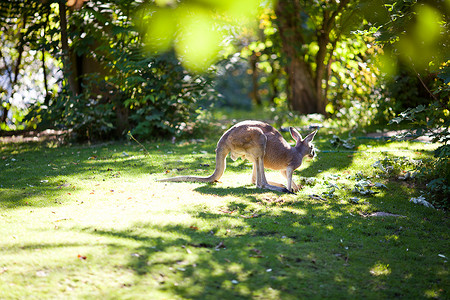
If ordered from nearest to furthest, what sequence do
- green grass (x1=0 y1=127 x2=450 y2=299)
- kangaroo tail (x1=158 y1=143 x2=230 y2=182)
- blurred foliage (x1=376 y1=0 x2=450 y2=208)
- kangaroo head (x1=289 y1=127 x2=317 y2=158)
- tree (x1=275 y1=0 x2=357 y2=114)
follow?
green grass (x1=0 y1=127 x2=450 y2=299) → blurred foliage (x1=376 y1=0 x2=450 y2=208) → kangaroo tail (x1=158 y1=143 x2=230 y2=182) → kangaroo head (x1=289 y1=127 x2=317 y2=158) → tree (x1=275 y1=0 x2=357 y2=114)

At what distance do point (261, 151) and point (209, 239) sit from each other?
89.3 inches

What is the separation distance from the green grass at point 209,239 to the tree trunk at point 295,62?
7.26 metres

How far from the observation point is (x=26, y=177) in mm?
7977

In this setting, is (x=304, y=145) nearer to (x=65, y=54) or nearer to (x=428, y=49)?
(x=428, y=49)

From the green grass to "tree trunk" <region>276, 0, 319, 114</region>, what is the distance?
7.26 metres

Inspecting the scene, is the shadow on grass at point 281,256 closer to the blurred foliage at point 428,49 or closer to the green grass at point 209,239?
the green grass at point 209,239

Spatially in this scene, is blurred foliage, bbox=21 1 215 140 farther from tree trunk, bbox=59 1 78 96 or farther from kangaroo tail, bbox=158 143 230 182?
kangaroo tail, bbox=158 143 230 182

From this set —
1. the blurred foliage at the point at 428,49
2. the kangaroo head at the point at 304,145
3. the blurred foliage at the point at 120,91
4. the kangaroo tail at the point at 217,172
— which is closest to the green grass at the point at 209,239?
the kangaroo tail at the point at 217,172

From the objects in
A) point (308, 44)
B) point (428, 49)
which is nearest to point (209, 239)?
point (428, 49)

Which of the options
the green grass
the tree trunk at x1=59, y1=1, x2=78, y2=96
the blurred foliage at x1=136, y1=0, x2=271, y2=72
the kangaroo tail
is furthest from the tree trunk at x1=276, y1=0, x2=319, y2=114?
the kangaroo tail

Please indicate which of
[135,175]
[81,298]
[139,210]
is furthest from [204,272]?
[135,175]

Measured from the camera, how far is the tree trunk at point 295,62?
14759 millimetres

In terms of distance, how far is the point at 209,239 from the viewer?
5.18 meters

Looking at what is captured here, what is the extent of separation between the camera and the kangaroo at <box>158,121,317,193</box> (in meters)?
7.09
